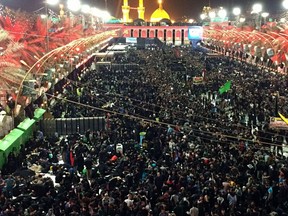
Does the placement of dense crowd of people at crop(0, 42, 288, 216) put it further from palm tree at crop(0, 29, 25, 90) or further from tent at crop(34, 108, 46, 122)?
palm tree at crop(0, 29, 25, 90)

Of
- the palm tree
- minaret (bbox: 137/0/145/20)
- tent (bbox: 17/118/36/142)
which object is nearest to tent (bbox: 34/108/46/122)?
tent (bbox: 17/118/36/142)

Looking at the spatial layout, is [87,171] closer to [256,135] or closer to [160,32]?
[256,135]

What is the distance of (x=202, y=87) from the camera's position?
3041cm

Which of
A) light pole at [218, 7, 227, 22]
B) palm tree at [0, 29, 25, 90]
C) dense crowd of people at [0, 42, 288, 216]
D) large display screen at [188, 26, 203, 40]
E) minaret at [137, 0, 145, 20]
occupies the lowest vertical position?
dense crowd of people at [0, 42, 288, 216]

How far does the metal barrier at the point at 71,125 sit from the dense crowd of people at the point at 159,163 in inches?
26.3

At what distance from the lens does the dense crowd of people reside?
11.9 meters

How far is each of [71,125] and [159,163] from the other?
8.15 m

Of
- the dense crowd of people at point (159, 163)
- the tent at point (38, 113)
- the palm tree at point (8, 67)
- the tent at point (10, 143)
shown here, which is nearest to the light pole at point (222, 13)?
the dense crowd of people at point (159, 163)

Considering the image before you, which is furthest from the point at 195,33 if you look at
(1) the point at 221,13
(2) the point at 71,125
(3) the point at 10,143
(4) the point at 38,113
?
(3) the point at 10,143

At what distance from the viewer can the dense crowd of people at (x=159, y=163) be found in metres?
11.9

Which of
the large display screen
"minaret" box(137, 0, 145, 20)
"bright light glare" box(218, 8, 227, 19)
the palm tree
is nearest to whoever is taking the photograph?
the palm tree

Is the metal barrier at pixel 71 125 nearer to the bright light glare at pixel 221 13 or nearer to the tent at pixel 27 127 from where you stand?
the tent at pixel 27 127

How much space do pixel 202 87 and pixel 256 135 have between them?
11.9 m

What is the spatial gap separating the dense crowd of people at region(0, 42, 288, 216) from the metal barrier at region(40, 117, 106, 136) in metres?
0.67
